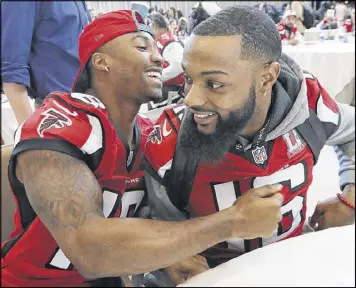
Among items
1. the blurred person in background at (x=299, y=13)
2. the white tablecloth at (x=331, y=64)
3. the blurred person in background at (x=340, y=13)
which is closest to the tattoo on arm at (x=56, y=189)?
the white tablecloth at (x=331, y=64)

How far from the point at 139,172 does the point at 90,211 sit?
242mm

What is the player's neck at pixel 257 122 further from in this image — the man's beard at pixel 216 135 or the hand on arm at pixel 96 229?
the hand on arm at pixel 96 229

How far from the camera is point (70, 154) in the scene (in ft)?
1.99

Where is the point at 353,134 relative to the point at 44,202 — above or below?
below

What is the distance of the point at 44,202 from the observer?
0.57 m

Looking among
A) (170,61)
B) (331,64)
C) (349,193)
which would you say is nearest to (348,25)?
(331,64)

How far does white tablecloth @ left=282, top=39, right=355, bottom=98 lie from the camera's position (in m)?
2.85

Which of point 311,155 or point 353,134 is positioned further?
point 353,134

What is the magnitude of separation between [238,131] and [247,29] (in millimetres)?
200

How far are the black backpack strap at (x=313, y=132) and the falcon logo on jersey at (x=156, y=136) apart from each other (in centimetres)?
32

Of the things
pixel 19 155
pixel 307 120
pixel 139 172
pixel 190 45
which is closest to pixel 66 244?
pixel 19 155

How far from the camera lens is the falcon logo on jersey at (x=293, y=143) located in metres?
0.86

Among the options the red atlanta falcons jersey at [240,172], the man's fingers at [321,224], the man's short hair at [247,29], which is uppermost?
the man's short hair at [247,29]

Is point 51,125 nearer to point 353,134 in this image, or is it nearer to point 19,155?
point 19,155
